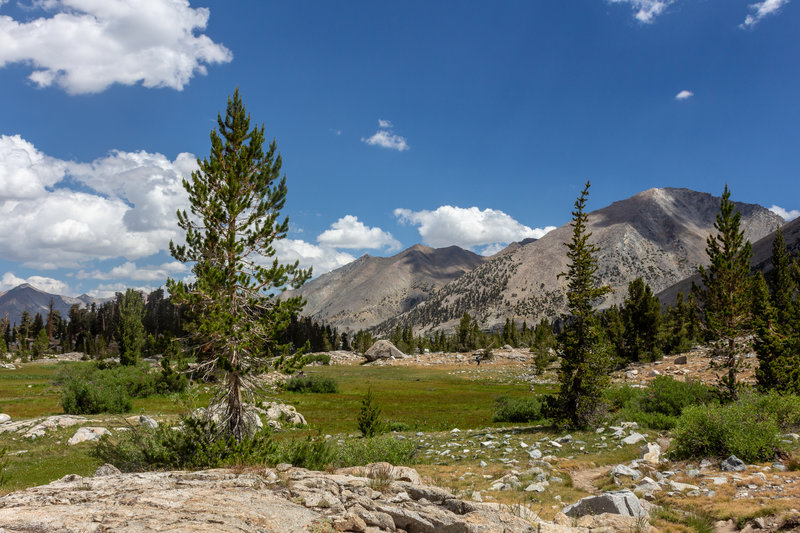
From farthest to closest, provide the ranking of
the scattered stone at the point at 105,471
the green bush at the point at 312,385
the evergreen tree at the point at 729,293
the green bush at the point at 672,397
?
1. the green bush at the point at 312,385
2. the evergreen tree at the point at 729,293
3. the green bush at the point at 672,397
4. the scattered stone at the point at 105,471

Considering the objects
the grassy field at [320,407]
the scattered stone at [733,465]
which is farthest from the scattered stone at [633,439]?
the grassy field at [320,407]

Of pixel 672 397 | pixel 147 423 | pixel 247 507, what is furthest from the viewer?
pixel 672 397

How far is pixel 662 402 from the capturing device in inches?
982

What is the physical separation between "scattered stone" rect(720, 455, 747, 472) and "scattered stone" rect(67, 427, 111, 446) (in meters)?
28.4

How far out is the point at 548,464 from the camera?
17.1m

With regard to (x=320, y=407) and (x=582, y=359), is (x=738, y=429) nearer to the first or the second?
(x=582, y=359)

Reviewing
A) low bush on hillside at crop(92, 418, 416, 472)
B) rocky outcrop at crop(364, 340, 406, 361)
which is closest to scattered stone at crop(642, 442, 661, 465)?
low bush on hillside at crop(92, 418, 416, 472)

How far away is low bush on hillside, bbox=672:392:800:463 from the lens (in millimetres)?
14344

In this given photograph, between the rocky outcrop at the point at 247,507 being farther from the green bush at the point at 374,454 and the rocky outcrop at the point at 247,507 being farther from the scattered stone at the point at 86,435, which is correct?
the scattered stone at the point at 86,435

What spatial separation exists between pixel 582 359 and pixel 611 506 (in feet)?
50.5

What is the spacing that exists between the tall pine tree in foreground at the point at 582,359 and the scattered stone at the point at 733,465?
31.3 ft

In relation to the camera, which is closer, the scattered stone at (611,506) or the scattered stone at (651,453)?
the scattered stone at (611,506)

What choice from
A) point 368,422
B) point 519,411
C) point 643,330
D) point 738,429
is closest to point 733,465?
point 738,429

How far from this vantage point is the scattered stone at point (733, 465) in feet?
44.3
